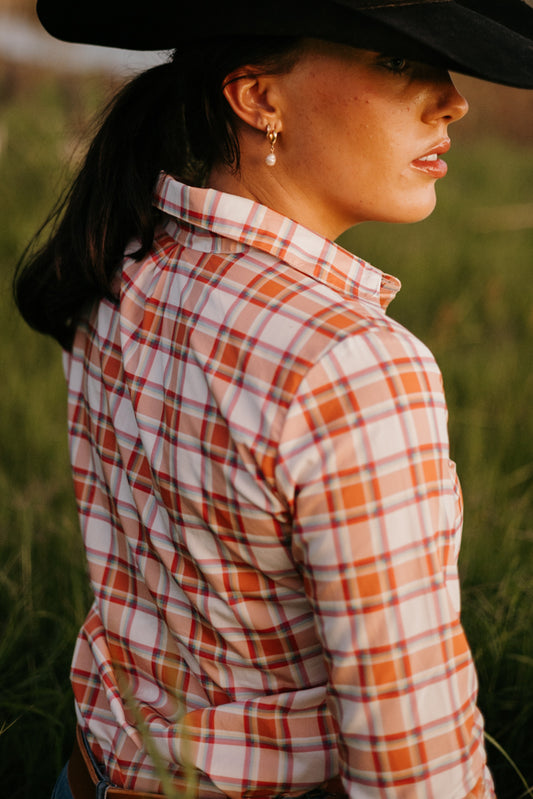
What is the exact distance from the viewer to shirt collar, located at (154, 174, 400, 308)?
1036 mm

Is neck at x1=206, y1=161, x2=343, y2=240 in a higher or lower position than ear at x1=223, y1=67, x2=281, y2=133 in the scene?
lower

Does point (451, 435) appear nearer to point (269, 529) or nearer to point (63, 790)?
point (63, 790)

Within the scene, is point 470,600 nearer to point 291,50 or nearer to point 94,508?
point 94,508

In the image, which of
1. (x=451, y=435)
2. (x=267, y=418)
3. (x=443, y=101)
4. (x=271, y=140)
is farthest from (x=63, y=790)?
(x=451, y=435)

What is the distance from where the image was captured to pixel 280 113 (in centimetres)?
111

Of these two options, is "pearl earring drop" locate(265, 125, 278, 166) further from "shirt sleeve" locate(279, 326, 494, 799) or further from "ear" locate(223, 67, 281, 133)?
"shirt sleeve" locate(279, 326, 494, 799)

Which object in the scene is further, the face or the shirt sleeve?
the face

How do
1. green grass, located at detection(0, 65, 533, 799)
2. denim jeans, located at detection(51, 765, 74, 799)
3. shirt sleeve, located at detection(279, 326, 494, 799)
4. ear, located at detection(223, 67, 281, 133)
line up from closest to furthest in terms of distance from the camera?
1. shirt sleeve, located at detection(279, 326, 494, 799)
2. ear, located at detection(223, 67, 281, 133)
3. denim jeans, located at detection(51, 765, 74, 799)
4. green grass, located at detection(0, 65, 533, 799)

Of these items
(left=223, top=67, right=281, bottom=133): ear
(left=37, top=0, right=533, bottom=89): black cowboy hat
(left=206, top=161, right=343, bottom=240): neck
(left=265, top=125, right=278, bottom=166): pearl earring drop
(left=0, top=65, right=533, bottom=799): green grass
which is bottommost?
(left=0, top=65, right=533, bottom=799): green grass

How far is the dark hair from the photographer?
1168mm

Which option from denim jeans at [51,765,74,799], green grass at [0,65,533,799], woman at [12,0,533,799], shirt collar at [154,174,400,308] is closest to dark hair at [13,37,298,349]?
woman at [12,0,533,799]

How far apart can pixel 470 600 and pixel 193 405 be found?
1516mm

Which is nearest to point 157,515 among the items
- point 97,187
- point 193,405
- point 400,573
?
point 193,405

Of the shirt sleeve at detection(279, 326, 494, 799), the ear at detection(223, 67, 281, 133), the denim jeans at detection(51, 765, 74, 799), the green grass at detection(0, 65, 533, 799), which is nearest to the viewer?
the shirt sleeve at detection(279, 326, 494, 799)
